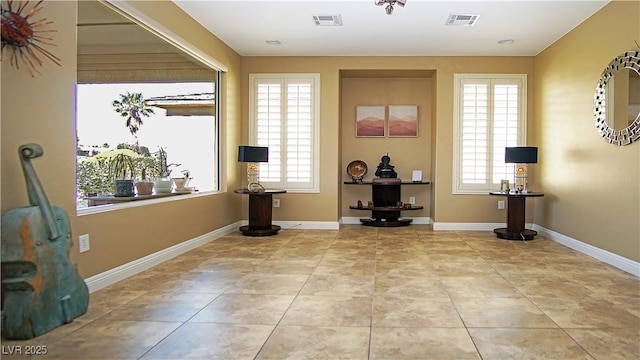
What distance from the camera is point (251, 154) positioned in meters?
6.04

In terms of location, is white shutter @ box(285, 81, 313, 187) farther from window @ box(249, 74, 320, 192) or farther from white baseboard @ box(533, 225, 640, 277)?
white baseboard @ box(533, 225, 640, 277)

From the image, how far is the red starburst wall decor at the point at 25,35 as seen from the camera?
2.58 meters

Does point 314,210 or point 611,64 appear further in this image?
point 314,210

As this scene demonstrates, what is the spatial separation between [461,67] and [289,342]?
5666 mm

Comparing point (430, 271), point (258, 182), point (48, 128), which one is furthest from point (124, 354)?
point (258, 182)

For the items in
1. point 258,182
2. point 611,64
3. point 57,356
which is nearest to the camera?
point 57,356

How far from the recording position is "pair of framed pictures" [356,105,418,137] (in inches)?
297

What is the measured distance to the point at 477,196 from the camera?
686 cm

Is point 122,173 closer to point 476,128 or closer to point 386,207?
point 386,207

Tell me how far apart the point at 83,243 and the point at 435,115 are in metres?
5.36

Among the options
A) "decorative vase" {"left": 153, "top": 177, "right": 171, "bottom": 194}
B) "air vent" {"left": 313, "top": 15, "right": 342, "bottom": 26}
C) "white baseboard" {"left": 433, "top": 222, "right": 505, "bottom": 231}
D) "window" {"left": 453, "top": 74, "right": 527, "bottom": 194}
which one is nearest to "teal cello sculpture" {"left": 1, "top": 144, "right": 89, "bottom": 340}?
"decorative vase" {"left": 153, "top": 177, "right": 171, "bottom": 194}

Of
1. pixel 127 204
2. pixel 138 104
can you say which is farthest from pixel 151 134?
pixel 127 204

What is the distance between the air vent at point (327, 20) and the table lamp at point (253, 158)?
1.87 m

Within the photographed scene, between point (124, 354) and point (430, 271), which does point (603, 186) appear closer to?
point (430, 271)
